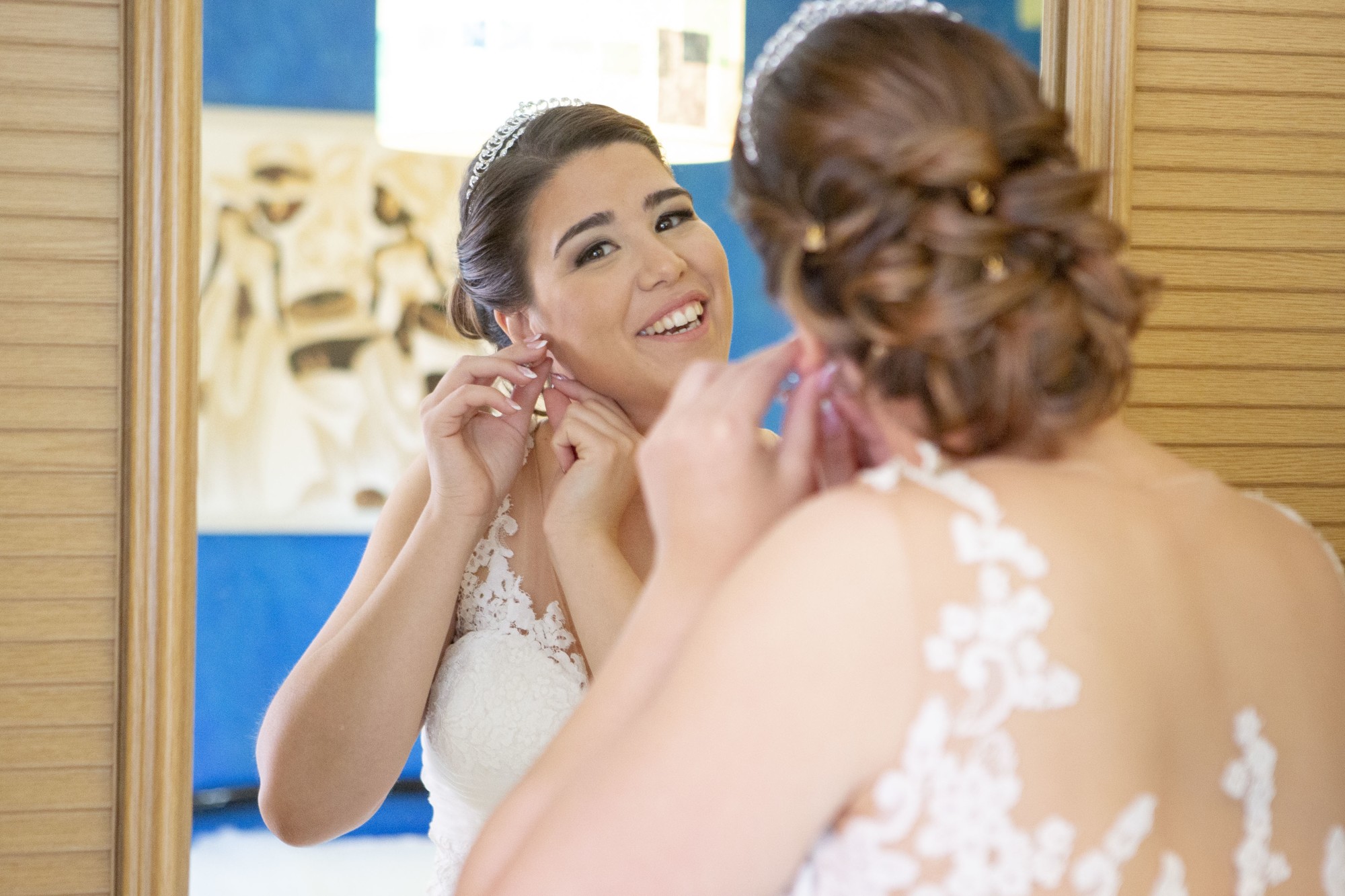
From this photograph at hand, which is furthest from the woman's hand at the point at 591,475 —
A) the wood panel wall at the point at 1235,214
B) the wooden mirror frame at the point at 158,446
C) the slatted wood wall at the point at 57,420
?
the wood panel wall at the point at 1235,214

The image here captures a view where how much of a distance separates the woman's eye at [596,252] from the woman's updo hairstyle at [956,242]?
1.01m

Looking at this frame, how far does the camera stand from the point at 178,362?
1.65 meters

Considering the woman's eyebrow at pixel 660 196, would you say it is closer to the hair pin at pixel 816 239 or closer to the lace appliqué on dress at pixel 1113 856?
the hair pin at pixel 816 239

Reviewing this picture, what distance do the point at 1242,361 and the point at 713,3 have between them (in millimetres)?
942

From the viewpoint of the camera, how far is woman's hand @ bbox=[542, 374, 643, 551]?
1.79 meters

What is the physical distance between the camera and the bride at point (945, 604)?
30.6 inches

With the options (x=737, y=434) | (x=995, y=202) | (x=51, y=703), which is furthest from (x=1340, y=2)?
(x=51, y=703)

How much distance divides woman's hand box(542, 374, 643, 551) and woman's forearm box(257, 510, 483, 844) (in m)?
0.16

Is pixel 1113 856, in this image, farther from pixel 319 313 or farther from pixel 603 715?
pixel 319 313

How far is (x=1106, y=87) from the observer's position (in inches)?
69.4

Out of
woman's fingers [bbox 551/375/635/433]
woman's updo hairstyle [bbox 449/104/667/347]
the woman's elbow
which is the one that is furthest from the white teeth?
the woman's elbow

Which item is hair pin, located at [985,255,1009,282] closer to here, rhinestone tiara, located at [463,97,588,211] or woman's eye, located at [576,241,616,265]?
woman's eye, located at [576,241,616,265]

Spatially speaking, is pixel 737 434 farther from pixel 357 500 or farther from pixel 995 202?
pixel 357 500

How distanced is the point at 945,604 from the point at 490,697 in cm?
114
